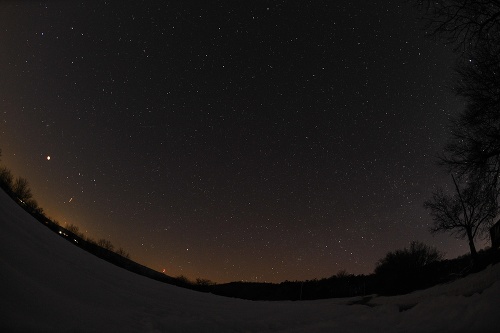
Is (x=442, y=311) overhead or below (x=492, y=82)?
below

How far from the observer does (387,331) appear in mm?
3543

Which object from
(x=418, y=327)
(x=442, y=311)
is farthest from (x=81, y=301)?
(x=442, y=311)

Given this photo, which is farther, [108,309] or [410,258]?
[410,258]

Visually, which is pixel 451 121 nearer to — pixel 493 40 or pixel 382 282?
pixel 493 40

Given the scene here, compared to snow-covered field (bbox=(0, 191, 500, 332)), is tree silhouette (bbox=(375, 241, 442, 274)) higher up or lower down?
higher up

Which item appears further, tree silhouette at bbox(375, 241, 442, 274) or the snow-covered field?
tree silhouette at bbox(375, 241, 442, 274)

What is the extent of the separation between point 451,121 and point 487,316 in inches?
423

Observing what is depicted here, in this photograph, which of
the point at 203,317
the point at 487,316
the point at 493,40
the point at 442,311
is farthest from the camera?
the point at 493,40

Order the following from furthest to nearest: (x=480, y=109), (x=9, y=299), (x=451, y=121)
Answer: (x=451, y=121) → (x=480, y=109) → (x=9, y=299)

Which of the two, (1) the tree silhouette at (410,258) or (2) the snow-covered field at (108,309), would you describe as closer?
(2) the snow-covered field at (108,309)

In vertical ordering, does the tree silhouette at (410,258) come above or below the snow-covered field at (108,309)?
above

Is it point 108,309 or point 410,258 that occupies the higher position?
point 410,258

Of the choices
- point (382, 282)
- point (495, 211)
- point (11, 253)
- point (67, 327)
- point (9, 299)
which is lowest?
point (67, 327)

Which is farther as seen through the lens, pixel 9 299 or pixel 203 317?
pixel 203 317
